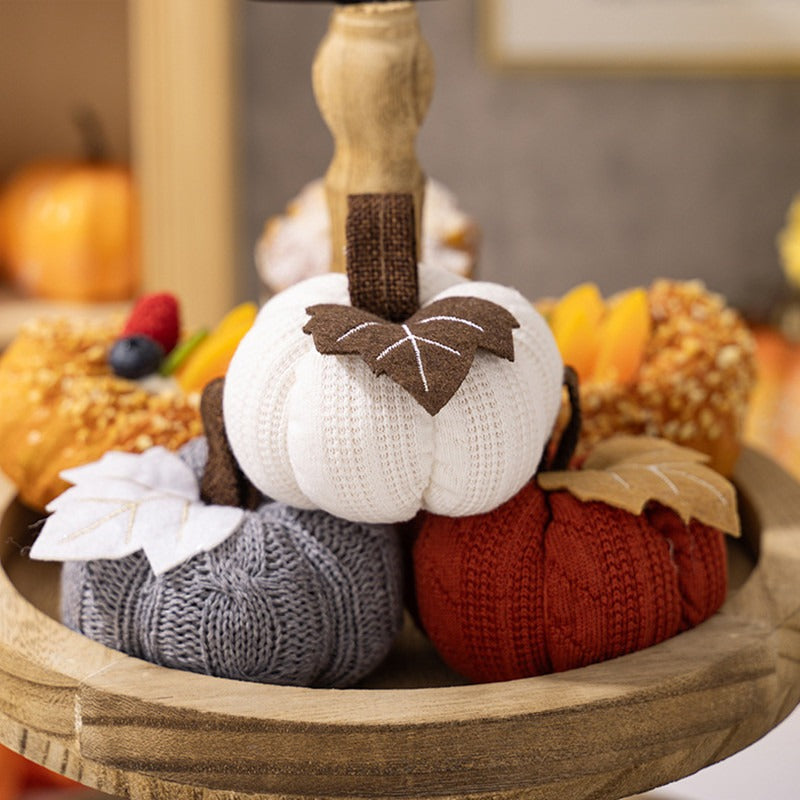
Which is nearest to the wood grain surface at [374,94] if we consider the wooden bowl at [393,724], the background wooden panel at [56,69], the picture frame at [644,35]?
the wooden bowl at [393,724]

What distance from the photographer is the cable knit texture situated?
0.40 m

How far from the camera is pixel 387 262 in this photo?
40 cm

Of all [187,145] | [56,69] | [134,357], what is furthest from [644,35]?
[134,357]

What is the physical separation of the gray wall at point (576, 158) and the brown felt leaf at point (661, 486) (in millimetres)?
1107

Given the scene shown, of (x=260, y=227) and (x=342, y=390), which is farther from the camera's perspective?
(x=260, y=227)

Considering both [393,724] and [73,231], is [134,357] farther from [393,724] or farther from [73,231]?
[73,231]

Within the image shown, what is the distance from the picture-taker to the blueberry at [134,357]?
55 centimetres

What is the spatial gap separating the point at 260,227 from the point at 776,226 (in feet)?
2.34

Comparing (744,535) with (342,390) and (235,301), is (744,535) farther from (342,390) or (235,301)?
(235,301)

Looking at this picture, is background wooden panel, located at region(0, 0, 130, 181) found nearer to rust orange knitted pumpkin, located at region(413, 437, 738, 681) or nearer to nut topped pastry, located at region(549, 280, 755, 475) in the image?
nut topped pastry, located at region(549, 280, 755, 475)

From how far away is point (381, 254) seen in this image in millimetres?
401

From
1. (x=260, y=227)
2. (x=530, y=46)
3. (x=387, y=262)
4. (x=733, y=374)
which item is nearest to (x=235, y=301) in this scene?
(x=260, y=227)

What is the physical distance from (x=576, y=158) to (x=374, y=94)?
1073mm

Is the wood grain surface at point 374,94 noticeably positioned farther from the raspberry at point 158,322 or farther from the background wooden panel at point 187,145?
the background wooden panel at point 187,145
